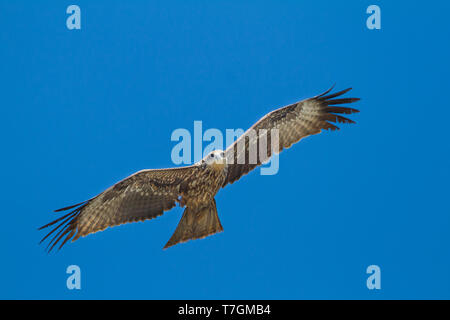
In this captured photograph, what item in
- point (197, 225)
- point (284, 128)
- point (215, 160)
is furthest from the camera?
point (284, 128)

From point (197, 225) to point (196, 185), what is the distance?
58 cm

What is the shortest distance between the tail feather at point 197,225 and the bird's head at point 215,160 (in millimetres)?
625

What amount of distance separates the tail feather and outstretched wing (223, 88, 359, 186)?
1.54ft

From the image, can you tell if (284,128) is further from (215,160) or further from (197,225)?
(197,225)

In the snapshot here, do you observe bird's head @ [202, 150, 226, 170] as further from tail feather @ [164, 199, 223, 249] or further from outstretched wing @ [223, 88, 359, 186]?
tail feather @ [164, 199, 223, 249]

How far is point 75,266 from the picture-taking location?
9836 millimetres

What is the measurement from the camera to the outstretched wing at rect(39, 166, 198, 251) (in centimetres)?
914

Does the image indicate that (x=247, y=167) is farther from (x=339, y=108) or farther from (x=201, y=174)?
(x=339, y=108)

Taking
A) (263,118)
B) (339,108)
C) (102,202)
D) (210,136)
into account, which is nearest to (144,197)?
(102,202)

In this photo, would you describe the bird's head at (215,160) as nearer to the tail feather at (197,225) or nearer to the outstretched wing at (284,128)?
the outstretched wing at (284,128)

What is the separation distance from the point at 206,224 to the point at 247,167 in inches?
39.7

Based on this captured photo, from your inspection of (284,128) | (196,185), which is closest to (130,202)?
(196,185)

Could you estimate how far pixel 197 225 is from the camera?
930cm

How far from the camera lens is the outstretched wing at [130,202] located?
9.14m
